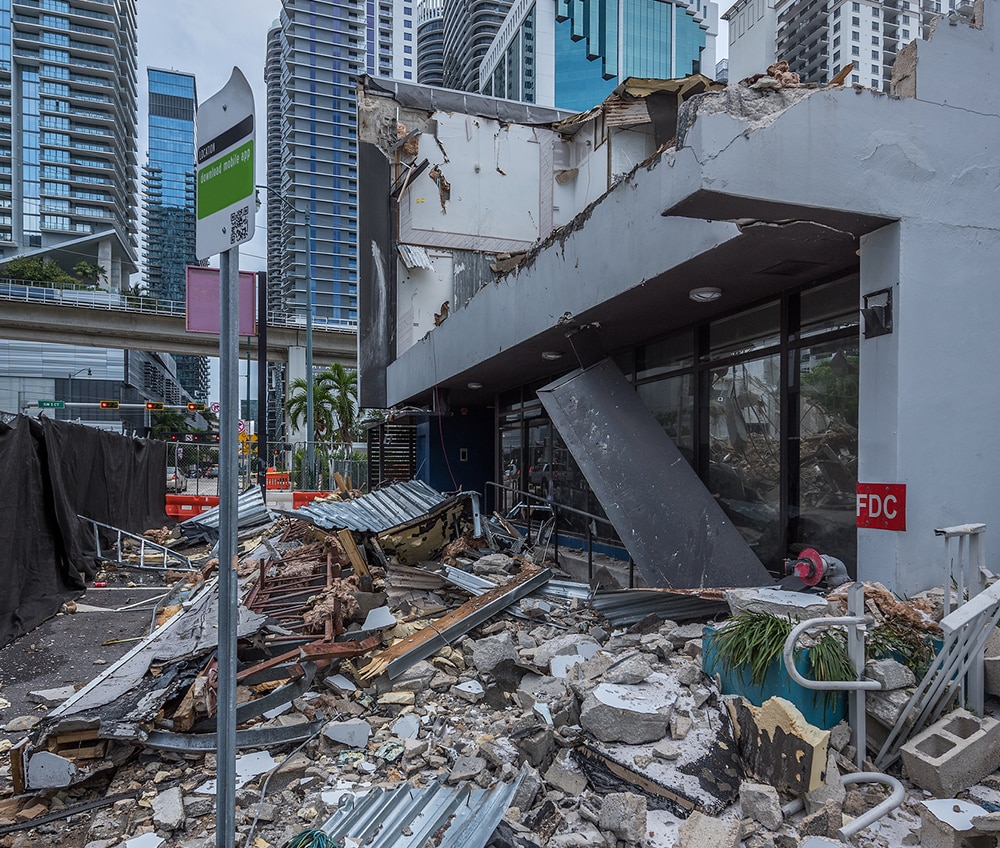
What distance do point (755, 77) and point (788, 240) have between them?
1095mm

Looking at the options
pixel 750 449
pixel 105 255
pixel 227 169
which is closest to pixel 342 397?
pixel 750 449

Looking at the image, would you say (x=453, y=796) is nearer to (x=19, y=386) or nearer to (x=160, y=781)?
(x=160, y=781)

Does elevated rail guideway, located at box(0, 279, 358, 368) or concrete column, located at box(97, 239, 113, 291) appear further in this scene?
concrete column, located at box(97, 239, 113, 291)

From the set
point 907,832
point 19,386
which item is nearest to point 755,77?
point 907,832

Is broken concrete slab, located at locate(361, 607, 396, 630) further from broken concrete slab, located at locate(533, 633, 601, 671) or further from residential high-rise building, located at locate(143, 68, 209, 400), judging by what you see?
residential high-rise building, located at locate(143, 68, 209, 400)

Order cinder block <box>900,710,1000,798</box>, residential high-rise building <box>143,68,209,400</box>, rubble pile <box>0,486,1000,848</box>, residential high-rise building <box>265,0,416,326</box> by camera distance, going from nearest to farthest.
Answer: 1. rubble pile <box>0,486,1000,848</box>
2. cinder block <box>900,710,1000,798</box>
3. residential high-rise building <box>265,0,416,326</box>
4. residential high-rise building <box>143,68,209,400</box>

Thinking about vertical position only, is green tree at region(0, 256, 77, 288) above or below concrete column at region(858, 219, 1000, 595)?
above

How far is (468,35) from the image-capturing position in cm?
11181

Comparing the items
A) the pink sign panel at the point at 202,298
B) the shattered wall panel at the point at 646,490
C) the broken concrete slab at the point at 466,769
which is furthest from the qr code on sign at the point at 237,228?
the shattered wall panel at the point at 646,490

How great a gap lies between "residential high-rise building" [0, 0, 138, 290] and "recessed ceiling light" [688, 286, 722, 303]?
110 m

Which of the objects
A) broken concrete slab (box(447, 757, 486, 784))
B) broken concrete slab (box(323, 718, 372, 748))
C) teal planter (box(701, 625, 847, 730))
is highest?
teal planter (box(701, 625, 847, 730))

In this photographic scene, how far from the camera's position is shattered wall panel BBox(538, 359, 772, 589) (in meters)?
5.78

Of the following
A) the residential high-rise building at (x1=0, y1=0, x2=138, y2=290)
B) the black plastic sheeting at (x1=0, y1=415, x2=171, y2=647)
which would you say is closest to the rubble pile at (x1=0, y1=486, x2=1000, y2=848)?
the black plastic sheeting at (x1=0, y1=415, x2=171, y2=647)

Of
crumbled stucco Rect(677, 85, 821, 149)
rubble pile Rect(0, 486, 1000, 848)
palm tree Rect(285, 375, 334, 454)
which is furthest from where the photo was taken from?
palm tree Rect(285, 375, 334, 454)
